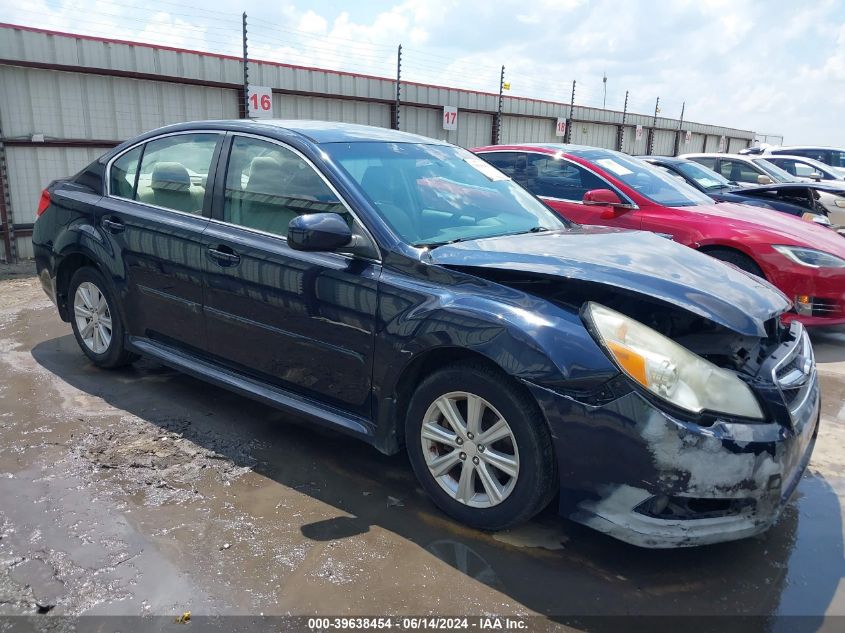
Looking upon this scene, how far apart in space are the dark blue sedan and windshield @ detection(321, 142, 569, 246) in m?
0.02

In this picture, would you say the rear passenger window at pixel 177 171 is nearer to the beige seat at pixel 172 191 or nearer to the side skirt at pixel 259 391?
the beige seat at pixel 172 191

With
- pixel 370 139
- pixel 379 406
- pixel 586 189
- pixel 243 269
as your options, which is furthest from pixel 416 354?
pixel 586 189

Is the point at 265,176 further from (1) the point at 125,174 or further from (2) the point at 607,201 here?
(2) the point at 607,201

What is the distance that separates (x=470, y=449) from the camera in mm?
2867

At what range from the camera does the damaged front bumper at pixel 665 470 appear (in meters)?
2.42

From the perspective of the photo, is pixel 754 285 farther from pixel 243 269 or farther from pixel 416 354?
pixel 243 269

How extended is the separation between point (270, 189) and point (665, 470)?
239 centimetres

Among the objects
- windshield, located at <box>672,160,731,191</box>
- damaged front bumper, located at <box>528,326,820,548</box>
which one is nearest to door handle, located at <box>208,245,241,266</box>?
damaged front bumper, located at <box>528,326,820,548</box>

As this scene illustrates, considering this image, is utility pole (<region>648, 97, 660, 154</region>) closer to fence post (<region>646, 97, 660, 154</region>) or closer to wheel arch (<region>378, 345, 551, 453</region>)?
fence post (<region>646, 97, 660, 154</region>)

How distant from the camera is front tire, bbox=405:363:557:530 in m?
2.68

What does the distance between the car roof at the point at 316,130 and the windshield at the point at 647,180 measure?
3047 mm

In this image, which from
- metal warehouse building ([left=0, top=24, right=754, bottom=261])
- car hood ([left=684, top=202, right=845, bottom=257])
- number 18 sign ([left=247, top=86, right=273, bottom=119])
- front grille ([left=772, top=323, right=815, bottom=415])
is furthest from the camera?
number 18 sign ([left=247, top=86, right=273, bottom=119])

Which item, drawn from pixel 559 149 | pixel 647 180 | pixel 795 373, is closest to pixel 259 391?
pixel 795 373

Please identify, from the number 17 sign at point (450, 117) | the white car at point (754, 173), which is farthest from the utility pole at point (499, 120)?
the white car at point (754, 173)
